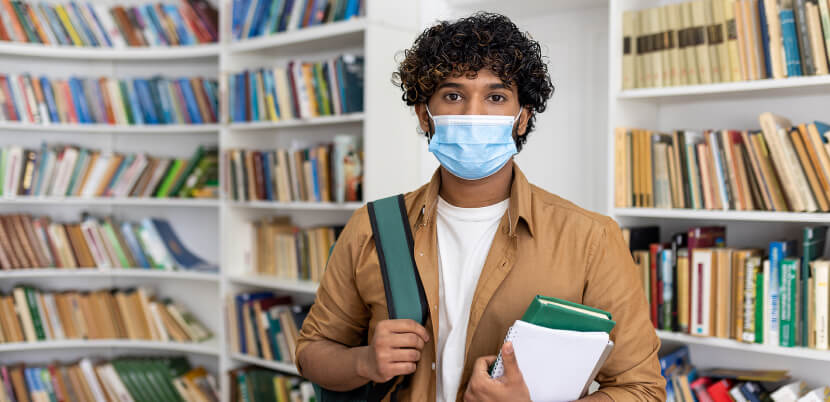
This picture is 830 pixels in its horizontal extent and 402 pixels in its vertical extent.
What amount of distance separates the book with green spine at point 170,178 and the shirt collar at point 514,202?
2.16 m

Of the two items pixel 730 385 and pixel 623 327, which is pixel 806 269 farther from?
pixel 623 327

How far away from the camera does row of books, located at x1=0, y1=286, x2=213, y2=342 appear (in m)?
3.09

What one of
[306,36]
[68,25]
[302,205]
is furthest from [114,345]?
[306,36]

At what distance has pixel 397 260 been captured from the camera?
4.19 feet

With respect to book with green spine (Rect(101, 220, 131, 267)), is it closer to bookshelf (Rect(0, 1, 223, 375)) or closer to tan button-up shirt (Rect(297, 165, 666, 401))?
bookshelf (Rect(0, 1, 223, 375))

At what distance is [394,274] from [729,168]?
1187 millimetres

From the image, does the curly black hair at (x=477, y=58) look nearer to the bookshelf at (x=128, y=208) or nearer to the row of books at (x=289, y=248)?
the row of books at (x=289, y=248)

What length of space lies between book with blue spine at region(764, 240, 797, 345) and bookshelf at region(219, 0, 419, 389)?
138 cm

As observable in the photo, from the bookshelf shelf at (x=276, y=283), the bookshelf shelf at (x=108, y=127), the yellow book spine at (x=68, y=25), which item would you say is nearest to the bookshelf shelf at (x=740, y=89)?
the bookshelf shelf at (x=276, y=283)

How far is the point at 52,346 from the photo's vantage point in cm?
307

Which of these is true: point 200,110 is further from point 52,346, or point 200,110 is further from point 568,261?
point 568,261

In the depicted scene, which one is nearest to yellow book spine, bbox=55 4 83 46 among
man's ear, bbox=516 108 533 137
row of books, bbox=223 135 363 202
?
row of books, bbox=223 135 363 202

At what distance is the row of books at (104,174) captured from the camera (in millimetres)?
3039

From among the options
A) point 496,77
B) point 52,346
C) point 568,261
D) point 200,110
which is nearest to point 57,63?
point 200,110
